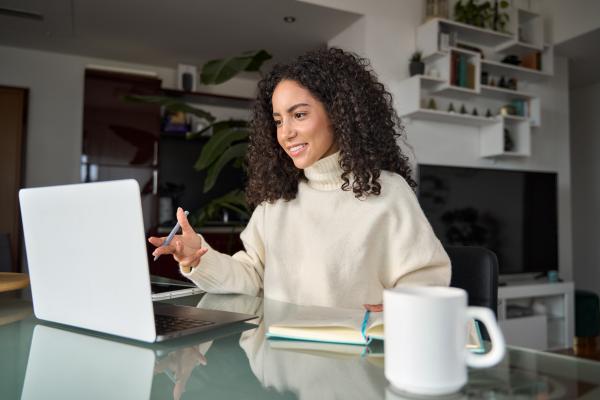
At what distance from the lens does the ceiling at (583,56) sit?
3.91m

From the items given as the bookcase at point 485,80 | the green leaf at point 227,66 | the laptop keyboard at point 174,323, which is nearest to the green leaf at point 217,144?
the green leaf at point 227,66

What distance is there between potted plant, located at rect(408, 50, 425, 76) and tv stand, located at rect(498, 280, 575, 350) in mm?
1601

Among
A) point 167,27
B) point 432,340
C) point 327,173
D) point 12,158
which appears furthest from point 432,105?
point 12,158

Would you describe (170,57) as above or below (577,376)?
above

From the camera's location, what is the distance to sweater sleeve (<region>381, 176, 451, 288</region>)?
1073mm

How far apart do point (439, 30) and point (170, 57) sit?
7.96 feet

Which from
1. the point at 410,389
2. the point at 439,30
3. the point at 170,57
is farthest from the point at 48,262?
the point at 170,57

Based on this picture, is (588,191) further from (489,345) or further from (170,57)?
(489,345)

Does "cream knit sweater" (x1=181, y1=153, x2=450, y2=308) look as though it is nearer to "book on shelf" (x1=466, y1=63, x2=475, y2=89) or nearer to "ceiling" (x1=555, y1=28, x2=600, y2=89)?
"book on shelf" (x1=466, y1=63, x2=475, y2=89)

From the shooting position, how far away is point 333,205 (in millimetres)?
1281

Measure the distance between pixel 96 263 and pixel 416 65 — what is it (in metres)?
3.18

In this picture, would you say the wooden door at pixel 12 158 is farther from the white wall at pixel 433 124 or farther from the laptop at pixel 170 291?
the laptop at pixel 170 291

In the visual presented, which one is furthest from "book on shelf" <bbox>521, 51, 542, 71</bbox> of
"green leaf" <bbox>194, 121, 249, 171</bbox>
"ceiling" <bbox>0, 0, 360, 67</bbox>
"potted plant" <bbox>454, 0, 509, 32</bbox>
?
"green leaf" <bbox>194, 121, 249, 171</bbox>

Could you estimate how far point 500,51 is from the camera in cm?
388
